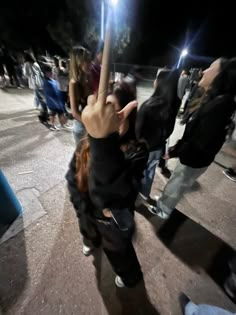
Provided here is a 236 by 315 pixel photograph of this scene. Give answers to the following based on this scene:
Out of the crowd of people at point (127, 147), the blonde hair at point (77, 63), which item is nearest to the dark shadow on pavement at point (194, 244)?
the crowd of people at point (127, 147)

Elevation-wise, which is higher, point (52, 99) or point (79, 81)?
point (79, 81)

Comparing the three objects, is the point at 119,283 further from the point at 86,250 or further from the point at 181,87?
the point at 181,87

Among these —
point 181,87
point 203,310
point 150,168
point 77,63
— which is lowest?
point 203,310

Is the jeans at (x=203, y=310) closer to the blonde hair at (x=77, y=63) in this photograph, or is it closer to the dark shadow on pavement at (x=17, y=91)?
the blonde hair at (x=77, y=63)

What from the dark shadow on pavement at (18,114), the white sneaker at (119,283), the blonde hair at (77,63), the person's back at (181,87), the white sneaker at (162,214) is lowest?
the dark shadow on pavement at (18,114)

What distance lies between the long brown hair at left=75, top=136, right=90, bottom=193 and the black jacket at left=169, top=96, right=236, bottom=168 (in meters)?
0.93

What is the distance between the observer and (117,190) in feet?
2.36

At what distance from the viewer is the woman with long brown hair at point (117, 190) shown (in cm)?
73

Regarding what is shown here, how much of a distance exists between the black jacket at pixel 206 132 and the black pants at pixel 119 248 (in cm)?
83

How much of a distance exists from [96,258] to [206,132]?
4.66ft

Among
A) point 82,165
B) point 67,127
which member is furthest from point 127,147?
point 67,127

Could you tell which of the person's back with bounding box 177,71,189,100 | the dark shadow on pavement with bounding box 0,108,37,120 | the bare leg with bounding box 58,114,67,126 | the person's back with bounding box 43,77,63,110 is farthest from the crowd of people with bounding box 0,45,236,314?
the dark shadow on pavement with bounding box 0,108,37,120

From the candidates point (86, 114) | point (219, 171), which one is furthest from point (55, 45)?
point (86, 114)

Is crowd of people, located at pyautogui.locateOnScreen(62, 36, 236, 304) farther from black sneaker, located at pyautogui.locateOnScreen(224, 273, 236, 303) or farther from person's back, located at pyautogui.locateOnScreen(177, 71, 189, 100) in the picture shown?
black sneaker, located at pyautogui.locateOnScreen(224, 273, 236, 303)
